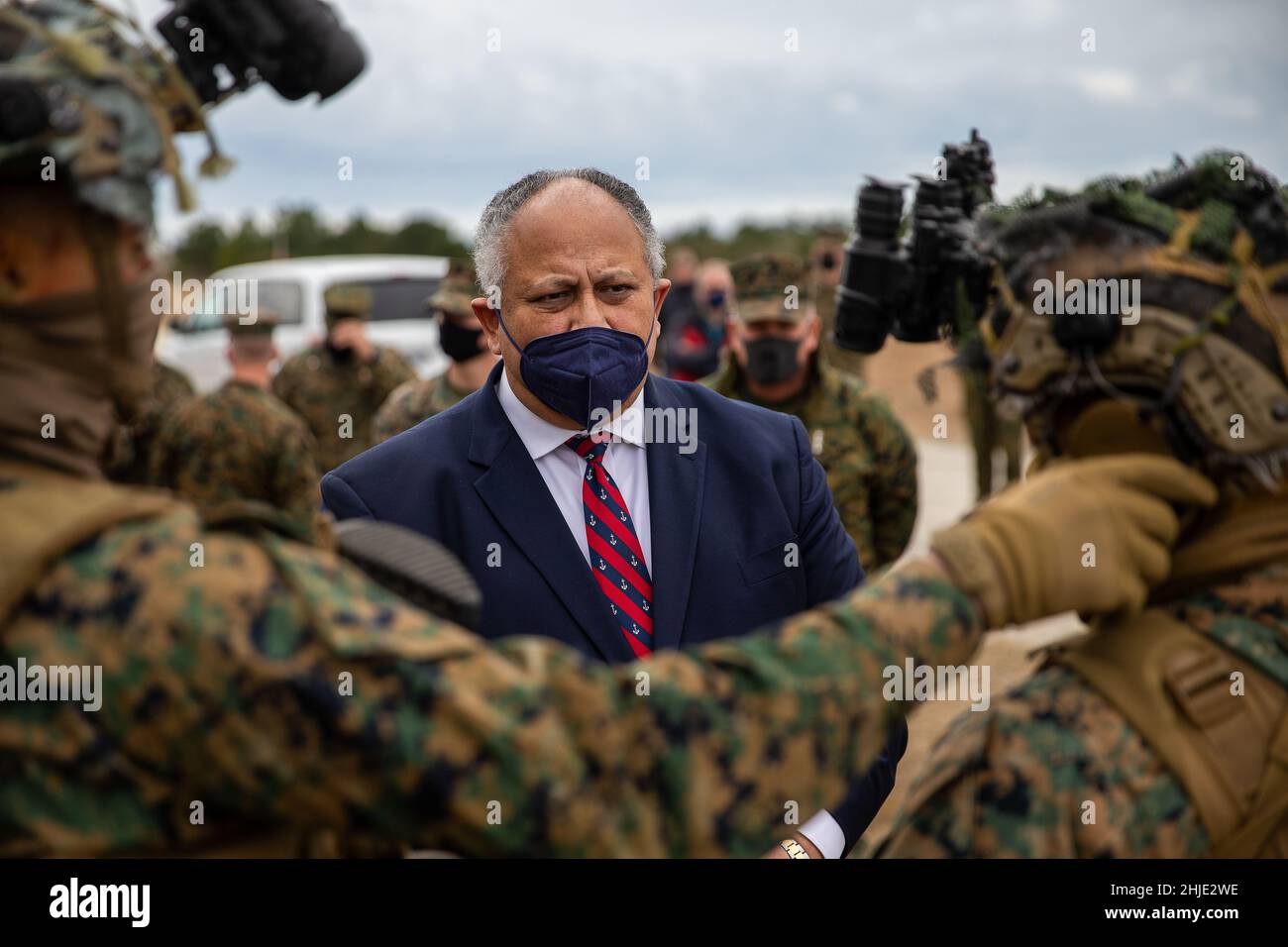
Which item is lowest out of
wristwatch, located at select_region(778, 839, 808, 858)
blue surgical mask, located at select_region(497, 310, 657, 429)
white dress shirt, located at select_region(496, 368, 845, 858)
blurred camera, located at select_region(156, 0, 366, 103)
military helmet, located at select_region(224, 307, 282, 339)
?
wristwatch, located at select_region(778, 839, 808, 858)

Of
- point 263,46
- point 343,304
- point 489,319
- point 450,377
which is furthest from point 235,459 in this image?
point 263,46

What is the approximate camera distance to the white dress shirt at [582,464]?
3.16 meters

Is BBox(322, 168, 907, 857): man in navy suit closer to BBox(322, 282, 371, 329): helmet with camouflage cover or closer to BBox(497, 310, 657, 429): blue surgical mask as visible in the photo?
BBox(497, 310, 657, 429): blue surgical mask

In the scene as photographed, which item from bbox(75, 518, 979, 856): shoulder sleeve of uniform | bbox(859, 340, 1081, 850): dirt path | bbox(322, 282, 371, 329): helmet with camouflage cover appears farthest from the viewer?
bbox(322, 282, 371, 329): helmet with camouflage cover

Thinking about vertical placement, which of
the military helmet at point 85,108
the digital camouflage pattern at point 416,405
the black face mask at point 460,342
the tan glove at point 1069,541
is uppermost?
the black face mask at point 460,342

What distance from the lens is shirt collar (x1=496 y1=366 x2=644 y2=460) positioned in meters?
3.22

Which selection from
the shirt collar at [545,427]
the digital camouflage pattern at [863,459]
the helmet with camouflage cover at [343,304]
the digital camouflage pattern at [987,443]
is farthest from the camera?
the digital camouflage pattern at [987,443]

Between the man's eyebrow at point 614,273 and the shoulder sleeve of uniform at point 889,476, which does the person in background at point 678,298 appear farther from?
the man's eyebrow at point 614,273

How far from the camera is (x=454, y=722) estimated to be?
5.72 ft

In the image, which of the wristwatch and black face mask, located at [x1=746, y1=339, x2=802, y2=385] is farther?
black face mask, located at [x1=746, y1=339, x2=802, y2=385]

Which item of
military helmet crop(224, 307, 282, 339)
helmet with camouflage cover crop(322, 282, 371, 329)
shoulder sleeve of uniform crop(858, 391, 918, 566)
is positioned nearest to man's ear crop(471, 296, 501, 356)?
shoulder sleeve of uniform crop(858, 391, 918, 566)

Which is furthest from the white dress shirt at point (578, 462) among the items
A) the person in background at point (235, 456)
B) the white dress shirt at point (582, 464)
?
the person in background at point (235, 456)

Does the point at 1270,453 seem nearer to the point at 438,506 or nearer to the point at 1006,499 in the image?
the point at 1006,499

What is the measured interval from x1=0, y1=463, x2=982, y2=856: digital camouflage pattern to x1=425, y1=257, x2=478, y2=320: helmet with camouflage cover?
5376 mm
